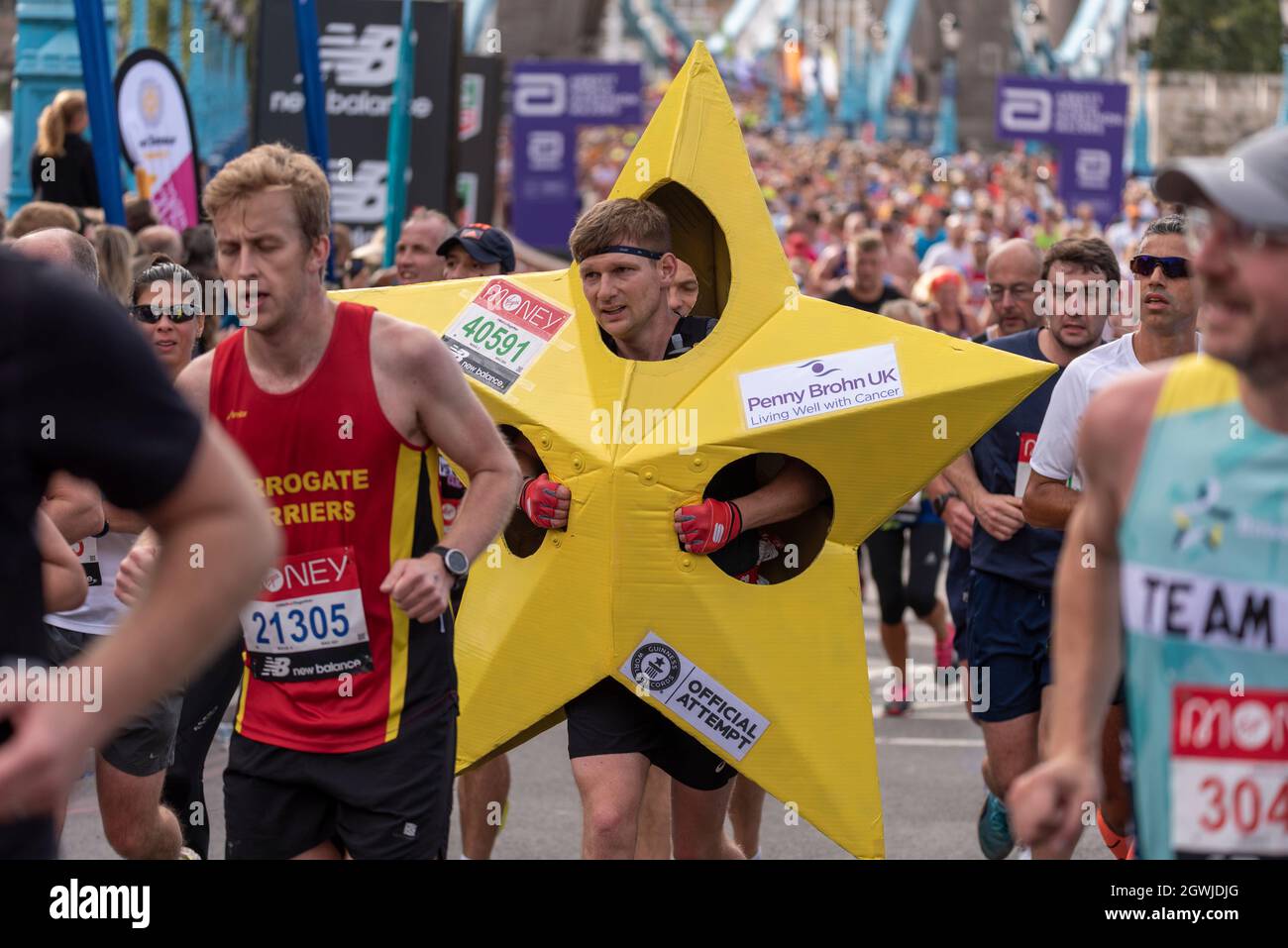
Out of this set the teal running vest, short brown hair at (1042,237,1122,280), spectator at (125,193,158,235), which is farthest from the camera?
spectator at (125,193,158,235)

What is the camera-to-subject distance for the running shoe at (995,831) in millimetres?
7105

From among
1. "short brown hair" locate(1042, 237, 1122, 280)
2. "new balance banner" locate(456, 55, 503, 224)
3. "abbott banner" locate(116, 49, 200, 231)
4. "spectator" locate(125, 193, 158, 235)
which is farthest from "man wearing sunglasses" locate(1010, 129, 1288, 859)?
"new balance banner" locate(456, 55, 503, 224)

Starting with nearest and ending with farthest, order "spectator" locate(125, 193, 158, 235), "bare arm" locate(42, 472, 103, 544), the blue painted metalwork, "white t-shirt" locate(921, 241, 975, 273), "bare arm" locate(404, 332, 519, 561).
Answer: "bare arm" locate(404, 332, 519, 561)
"bare arm" locate(42, 472, 103, 544)
the blue painted metalwork
"spectator" locate(125, 193, 158, 235)
"white t-shirt" locate(921, 241, 975, 273)

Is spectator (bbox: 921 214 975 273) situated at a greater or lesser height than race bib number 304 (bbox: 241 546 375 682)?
lesser

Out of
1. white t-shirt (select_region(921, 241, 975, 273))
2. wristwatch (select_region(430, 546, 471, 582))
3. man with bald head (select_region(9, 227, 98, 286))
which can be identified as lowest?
white t-shirt (select_region(921, 241, 975, 273))

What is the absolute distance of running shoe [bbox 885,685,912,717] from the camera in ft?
34.2

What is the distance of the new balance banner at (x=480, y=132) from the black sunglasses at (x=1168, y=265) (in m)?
11.1

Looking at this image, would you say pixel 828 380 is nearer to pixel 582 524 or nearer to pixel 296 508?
pixel 582 524

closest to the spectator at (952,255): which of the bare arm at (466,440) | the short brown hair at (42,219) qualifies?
the short brown hair at (42,219)

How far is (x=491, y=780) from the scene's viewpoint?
6910mm

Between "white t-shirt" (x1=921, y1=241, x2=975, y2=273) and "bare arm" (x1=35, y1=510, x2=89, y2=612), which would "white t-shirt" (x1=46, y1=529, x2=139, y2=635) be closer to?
"bare arm" (x1=35, y1=510, x2=89, y2=612)

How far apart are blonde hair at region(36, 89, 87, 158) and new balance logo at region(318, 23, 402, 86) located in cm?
206

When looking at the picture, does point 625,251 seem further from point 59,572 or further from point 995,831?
point 995,831

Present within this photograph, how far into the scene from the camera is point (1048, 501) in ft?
19.6
